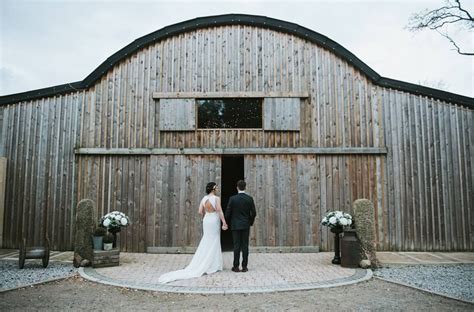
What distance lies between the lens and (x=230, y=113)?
1114 centimetres

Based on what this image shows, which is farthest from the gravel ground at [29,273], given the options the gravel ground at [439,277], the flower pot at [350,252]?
the gravel ground at [439,277]

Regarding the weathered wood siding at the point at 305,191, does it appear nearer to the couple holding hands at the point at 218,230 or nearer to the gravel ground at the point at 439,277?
the gravel ground at the point at 439,277

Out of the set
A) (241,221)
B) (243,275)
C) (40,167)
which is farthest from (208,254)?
(40,167)

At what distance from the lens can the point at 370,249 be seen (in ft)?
27.4

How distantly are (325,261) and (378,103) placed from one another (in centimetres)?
488

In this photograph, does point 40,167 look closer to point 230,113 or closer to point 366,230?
point 230,113

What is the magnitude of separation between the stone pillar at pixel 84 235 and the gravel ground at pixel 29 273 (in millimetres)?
280

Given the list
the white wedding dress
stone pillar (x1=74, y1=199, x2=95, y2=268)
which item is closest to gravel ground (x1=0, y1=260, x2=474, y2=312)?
stone pillar (x1=74, y1=199, x2=95, y2=268)

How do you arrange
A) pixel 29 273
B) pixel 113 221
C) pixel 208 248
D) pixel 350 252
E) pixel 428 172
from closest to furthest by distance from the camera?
pixel 29 273, pixel 208 248, pixel 350 252, pixel 113 221, pixel 428 172

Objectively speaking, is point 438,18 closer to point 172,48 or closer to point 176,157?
point 172,48

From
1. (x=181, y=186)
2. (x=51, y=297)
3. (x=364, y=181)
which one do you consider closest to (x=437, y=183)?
(x=364, y=181)

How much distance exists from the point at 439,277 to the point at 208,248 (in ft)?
15.1

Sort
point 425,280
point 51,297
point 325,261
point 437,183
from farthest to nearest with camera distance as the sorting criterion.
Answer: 1. point 437,183
2. point 325,261
3. point 425,280
4. point 51,297

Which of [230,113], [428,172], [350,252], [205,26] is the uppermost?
[205,26]
